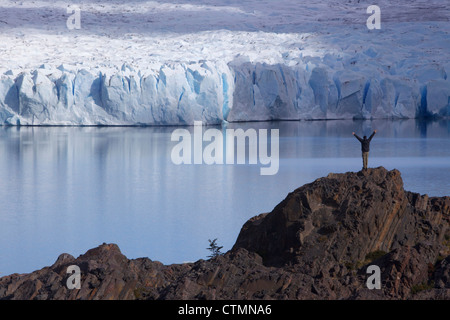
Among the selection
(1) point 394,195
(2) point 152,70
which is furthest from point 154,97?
(1) point 394,195

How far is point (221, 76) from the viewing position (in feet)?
66.3

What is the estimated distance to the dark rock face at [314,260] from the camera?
3625 mm

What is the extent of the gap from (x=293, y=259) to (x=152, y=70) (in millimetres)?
15747

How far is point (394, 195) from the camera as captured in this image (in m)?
4.79

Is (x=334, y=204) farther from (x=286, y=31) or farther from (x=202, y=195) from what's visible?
(x=286, y=31)

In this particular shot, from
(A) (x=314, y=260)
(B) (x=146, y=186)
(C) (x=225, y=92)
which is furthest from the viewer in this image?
(C) (x=225, y=92)

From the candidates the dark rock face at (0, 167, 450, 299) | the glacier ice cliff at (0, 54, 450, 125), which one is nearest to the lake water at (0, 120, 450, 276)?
the glacier ice cliff at (0, 54, 450, 125)

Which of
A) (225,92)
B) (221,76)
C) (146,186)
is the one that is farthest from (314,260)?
(225,92)

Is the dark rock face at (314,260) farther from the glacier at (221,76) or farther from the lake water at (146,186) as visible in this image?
the glacier at (221,76)

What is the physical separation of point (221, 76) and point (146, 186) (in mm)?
10491

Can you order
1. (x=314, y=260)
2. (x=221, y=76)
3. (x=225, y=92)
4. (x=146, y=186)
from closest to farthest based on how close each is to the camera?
(x=314, y=260) < (x=146, y=186) < (x=221, y=76) < (x=225, y=92)

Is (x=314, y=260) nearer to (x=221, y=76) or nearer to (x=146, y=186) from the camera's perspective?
(x=146, y=186)

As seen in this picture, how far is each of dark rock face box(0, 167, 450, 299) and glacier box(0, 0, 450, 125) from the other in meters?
14.5

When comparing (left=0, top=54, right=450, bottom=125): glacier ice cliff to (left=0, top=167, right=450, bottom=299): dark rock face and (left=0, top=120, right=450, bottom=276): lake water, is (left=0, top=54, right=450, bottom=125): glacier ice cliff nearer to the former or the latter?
(left=0, top=120, right=450, bottom=276): lake water
